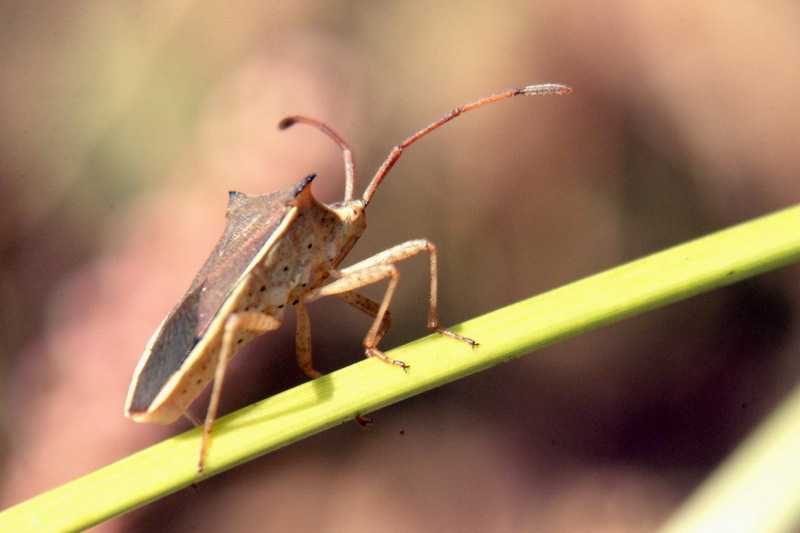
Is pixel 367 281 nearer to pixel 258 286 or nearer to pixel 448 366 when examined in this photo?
pixel 258 286

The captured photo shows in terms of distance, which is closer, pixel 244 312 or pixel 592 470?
pixel 244 312

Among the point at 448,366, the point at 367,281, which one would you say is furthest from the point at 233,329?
the point at 448,366

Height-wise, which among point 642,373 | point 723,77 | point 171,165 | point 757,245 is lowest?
point 642,373

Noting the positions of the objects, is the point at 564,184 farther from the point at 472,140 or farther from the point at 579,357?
the point at 579,357

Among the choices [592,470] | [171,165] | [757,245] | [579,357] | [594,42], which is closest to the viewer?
[757,245]

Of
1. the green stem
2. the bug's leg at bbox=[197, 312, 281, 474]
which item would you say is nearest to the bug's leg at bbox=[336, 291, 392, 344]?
the bug's leg at bbox=[197, 312, 281, 474]

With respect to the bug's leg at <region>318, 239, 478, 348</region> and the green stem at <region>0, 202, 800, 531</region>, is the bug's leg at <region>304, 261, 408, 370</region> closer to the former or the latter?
the bug's leg at <region>318, 239, 478, 348</region>

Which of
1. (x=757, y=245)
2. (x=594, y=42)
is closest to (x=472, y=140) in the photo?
(x=594, y=42)
